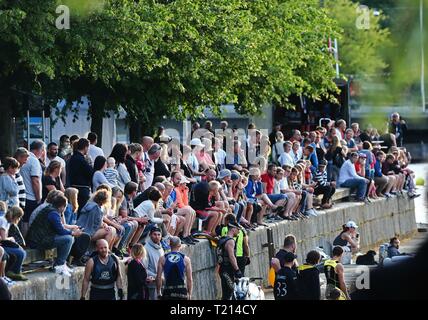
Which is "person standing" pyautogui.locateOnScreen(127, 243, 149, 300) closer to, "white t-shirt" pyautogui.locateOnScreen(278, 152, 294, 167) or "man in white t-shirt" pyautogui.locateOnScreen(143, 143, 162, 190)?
"man in white t-shirt" pyautogui.locateOnScreen(143, 143, 162, 190)

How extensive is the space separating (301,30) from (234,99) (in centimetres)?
574

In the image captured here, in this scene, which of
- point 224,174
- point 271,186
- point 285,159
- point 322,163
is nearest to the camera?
point 224,174

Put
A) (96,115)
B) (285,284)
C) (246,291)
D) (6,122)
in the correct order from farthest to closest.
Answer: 1. (96,115)
2. (6,122)
3. (246,291)
4. (285,284)

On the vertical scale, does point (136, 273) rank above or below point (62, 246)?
below

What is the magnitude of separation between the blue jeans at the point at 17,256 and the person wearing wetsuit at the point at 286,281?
13.6 ft

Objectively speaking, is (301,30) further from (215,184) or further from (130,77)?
(215,184)

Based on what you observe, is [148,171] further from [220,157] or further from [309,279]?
[220,157]

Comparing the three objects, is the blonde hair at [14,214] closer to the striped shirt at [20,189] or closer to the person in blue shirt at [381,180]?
the striped shirt at [20,189]

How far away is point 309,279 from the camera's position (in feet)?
55.6

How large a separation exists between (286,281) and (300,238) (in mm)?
11121

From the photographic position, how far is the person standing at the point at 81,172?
1658 cm

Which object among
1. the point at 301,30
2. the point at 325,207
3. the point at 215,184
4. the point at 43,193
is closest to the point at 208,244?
the point at 215,184

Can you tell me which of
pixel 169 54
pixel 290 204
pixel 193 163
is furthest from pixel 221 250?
pixel 169 54
